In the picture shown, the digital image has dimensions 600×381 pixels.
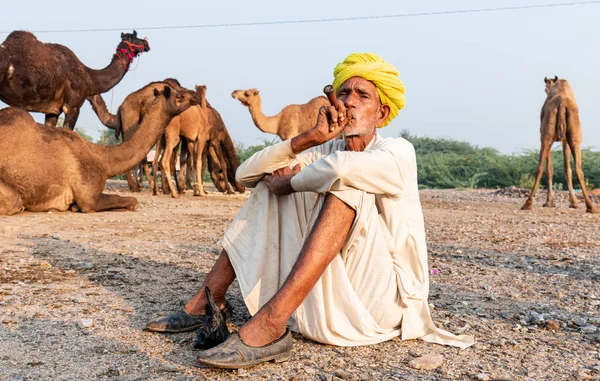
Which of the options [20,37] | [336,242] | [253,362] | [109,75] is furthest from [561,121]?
[253,362]

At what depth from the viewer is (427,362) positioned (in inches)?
114

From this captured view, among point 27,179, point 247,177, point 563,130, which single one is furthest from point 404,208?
point 563,130

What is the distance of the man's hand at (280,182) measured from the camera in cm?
318

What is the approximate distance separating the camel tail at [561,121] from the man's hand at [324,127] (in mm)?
10019

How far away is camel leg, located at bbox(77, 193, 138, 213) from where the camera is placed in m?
9.38

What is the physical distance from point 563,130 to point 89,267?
9712mm

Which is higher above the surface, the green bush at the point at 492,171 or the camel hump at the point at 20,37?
the camel hump at the point at 20,37

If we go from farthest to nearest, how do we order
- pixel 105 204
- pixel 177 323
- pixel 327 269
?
pixel 105 204 < pixel 177 323 < pixel 327 269

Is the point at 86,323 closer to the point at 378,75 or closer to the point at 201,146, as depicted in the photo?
the point at 378,75

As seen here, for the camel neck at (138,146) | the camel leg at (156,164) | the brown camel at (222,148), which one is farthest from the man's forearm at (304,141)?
the brown camel at (222,148)

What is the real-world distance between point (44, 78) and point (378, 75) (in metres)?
11.3

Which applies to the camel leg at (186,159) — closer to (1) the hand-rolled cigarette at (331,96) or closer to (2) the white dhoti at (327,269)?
(2) the white dhoti at (327,269)

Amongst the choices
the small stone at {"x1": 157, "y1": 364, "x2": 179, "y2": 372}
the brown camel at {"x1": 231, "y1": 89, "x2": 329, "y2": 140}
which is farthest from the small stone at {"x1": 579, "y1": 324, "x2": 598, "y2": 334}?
the brown camel at {"x1": 231, "y1": 89, "x2": 329, "y2": 140}

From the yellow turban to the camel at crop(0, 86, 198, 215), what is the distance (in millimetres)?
6372
